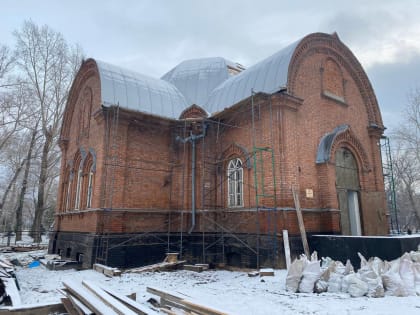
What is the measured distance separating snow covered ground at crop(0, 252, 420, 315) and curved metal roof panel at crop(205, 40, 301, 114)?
5.46 metres

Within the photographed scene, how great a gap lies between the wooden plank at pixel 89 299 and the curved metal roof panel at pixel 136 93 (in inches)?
244

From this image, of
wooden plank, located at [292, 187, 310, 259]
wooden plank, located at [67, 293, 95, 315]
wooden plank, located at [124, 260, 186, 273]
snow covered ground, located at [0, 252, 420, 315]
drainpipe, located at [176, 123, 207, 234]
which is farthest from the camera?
drainpipe, located at [176, 123, 207, 234]

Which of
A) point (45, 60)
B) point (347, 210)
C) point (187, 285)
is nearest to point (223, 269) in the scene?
point (187, 285)

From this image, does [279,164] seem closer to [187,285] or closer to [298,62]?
[298,62]

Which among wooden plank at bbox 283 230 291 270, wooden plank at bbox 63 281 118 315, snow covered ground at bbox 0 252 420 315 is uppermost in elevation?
wooden plank at bbox 283 230 291 270

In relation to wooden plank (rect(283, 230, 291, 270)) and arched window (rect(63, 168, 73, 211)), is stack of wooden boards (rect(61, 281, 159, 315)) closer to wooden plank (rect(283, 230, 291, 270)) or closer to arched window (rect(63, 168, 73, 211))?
wooden plank (rect(283, 230, 291, 270))

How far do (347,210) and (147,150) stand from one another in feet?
23.3

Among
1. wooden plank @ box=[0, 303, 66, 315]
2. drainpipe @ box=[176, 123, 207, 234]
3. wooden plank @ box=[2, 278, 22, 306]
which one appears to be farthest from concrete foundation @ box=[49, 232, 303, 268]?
wooden plank @ box=[0, 303, 66, 315]

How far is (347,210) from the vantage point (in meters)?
10.3

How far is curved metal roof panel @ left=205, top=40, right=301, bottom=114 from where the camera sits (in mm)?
9719

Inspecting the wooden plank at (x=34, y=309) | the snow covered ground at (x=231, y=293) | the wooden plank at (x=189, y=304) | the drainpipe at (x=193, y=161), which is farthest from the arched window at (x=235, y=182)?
the wooden plank at (x=34, y=309)

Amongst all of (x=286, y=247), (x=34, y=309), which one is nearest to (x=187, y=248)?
(x=286, y=247)

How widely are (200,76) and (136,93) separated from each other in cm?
418

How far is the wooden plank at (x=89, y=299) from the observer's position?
4015mm
